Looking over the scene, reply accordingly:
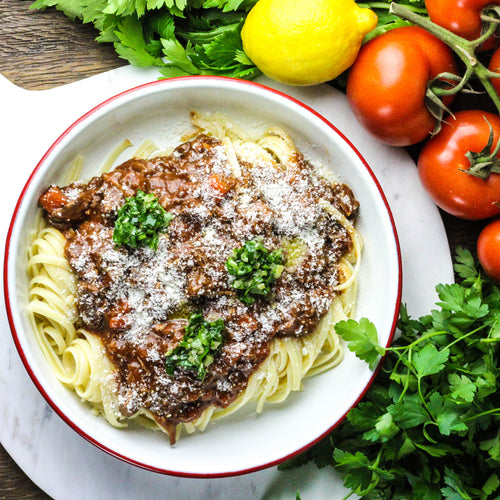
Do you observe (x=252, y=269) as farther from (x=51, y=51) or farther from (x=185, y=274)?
(x=51, y=51)

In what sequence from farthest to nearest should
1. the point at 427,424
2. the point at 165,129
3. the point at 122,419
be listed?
the point at 165,129 → the point at 122,419 → the point at 427,424

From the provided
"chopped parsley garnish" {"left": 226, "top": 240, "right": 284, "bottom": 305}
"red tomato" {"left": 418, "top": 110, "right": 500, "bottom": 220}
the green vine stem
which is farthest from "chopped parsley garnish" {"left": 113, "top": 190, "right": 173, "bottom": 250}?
the green vine stem

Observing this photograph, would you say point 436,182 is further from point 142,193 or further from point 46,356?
point 46,356

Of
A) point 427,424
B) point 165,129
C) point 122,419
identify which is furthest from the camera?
point 165,129

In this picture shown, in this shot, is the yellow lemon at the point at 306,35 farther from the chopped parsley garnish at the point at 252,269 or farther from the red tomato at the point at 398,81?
the chopped parsley garnish at the point at 252,269

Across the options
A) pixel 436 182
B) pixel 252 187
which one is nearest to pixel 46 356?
pixel 252 187
